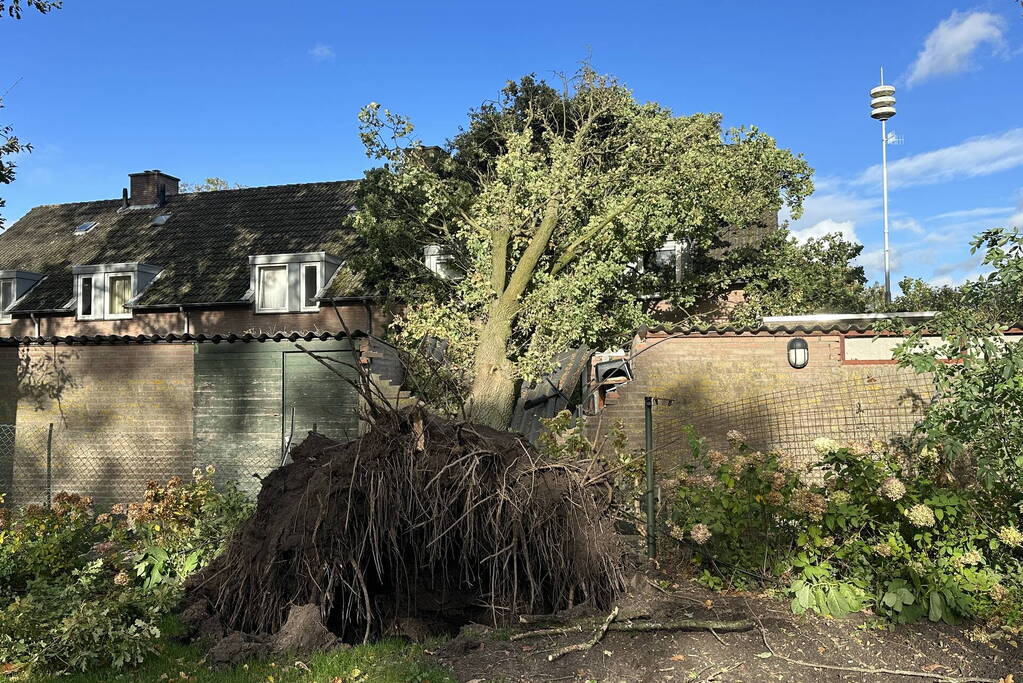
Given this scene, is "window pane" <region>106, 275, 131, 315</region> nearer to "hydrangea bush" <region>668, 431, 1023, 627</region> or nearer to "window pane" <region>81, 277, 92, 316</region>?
"window pane" <region>81, 277, 92, 316</region>

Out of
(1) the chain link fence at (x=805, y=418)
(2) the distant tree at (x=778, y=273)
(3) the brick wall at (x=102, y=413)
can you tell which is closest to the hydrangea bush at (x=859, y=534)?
(1) the chain link fence at (x=805, y=418)

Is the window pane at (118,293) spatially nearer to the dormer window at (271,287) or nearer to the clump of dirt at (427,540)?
the dormer window at (271,287)

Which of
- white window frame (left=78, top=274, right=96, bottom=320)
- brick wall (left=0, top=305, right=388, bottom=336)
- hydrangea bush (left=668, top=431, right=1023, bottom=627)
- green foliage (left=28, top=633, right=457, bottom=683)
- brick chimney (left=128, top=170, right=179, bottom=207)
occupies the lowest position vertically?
green foliage (left=28, top=633, right=457, bottom=683)

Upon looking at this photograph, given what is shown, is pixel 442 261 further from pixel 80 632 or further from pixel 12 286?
pixel 12 286

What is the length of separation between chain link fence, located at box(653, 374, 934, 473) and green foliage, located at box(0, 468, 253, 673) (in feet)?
16.5

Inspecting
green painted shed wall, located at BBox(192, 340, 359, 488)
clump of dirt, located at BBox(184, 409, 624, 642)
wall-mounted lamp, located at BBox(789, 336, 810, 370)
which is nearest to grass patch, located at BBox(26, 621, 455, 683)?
clump of dirt, located at BBox(184, 409, 624, 642)

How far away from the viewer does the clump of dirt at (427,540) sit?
576 cm

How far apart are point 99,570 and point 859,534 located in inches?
233

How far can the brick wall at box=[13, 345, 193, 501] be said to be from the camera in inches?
578

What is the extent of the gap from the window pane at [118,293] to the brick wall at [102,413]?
1049 centimetres

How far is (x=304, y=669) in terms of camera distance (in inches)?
205

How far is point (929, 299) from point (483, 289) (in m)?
20.4

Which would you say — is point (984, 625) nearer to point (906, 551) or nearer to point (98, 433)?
point (906, 551)

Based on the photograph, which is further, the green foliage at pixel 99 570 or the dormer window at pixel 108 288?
the dormer window at pixel 108 288
